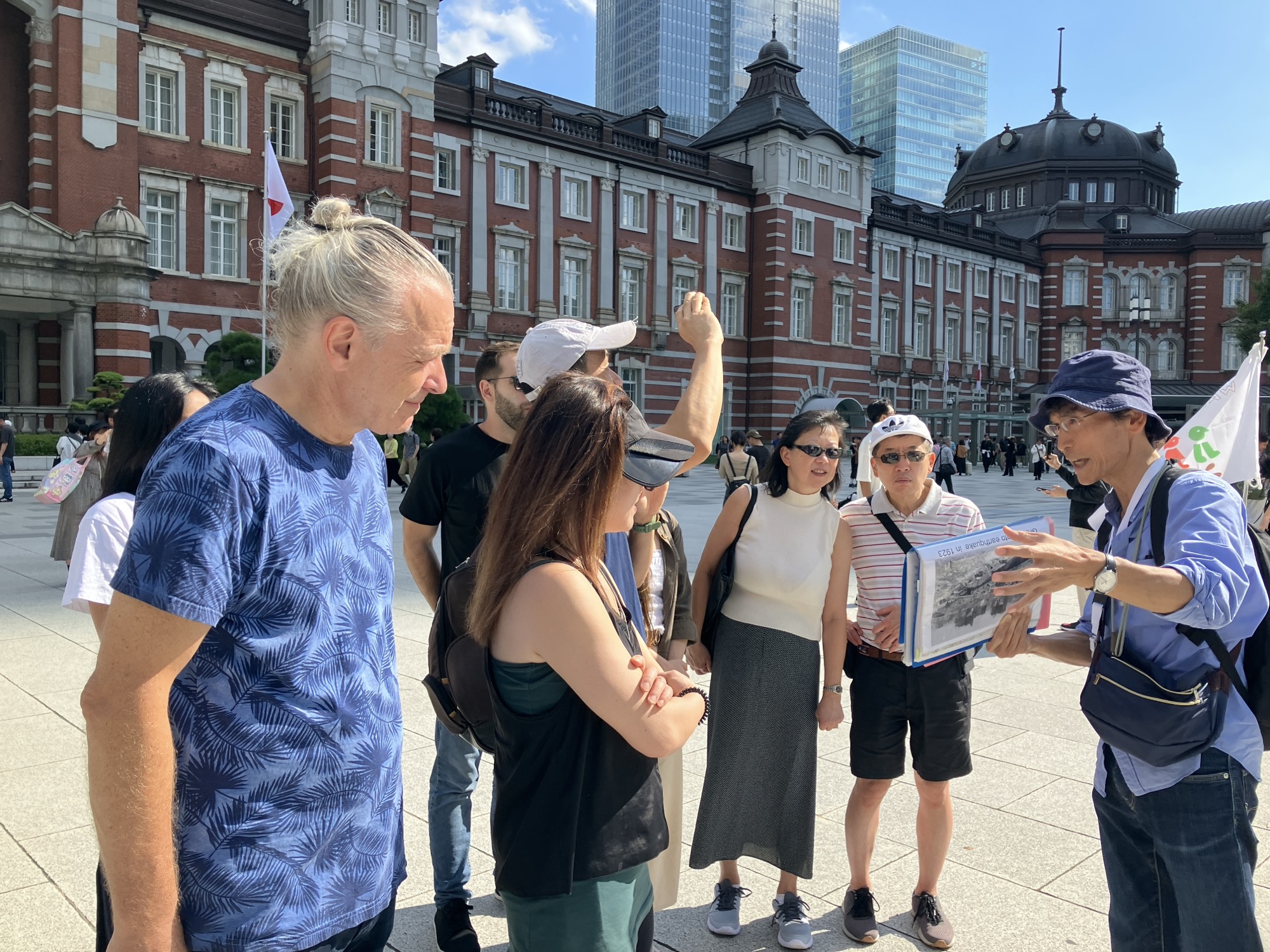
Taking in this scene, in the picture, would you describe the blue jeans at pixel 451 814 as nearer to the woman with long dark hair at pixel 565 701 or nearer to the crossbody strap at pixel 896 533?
Answer: the woman with long dark hair at pixel 565 701

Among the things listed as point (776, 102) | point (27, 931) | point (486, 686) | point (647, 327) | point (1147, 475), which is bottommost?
point (27, 931)

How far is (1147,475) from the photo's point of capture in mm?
2305

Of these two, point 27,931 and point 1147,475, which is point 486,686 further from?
point 27,931

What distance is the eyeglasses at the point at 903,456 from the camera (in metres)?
3.41

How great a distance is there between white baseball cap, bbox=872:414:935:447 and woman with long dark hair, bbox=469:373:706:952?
1796mm

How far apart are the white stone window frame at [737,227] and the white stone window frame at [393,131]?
14751mm

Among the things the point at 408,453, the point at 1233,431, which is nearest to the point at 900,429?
the point at 1233,431

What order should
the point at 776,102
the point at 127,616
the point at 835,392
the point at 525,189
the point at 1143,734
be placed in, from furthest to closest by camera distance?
the point at 835,392 → the point at 776,102 → the point at 525,189 → the point at 1143,734 → the point at 127,616

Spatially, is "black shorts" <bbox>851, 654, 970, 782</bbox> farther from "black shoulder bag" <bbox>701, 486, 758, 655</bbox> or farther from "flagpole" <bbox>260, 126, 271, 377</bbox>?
"flagpole" <bbox>260, 126, 271, 377</bbox>

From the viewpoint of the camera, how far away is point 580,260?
3559cm

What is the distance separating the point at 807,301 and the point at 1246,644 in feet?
134

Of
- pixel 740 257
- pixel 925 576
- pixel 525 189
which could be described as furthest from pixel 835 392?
pixel 925 576

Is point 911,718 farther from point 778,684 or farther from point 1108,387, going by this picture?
point 1108,387

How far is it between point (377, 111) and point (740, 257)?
16.9 metres
